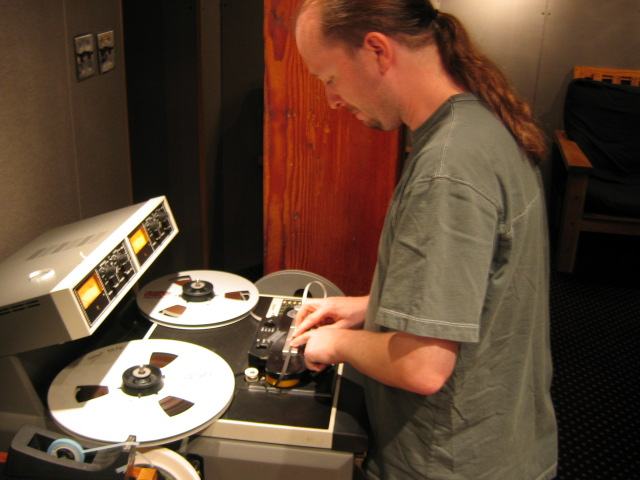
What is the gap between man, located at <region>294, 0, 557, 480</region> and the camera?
35.4 inches

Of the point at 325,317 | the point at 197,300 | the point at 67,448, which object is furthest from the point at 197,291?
the point at 67,448

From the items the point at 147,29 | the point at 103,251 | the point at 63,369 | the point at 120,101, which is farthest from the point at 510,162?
the point at 147,29

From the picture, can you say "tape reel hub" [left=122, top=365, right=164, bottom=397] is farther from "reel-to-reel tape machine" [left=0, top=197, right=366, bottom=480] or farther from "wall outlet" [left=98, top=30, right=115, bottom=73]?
"wall outlet" [left=98, top=30, right=115, bottom=73]

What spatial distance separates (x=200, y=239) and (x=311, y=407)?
1.97 meters

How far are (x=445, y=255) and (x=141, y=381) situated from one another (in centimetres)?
62

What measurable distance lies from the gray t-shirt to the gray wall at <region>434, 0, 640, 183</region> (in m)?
3.24

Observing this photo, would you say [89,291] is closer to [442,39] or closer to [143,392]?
[143,392]

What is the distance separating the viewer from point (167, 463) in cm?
109

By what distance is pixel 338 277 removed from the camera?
1.98 m

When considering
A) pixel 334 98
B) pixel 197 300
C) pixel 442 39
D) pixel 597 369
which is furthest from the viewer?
pixel 597 369

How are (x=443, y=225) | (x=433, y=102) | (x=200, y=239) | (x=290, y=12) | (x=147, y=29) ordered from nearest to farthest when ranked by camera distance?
1. (x=443, y=225)
2. (x=433, y=102)
3. (x=290, y=12)
4. (x=147, y=29)
5. (x=200, y=239)

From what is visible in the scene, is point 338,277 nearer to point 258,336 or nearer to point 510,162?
point 258,336

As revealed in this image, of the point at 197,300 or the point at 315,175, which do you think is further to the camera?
the point at 315,175

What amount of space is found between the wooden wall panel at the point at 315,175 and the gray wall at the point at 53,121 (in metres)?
0.47
